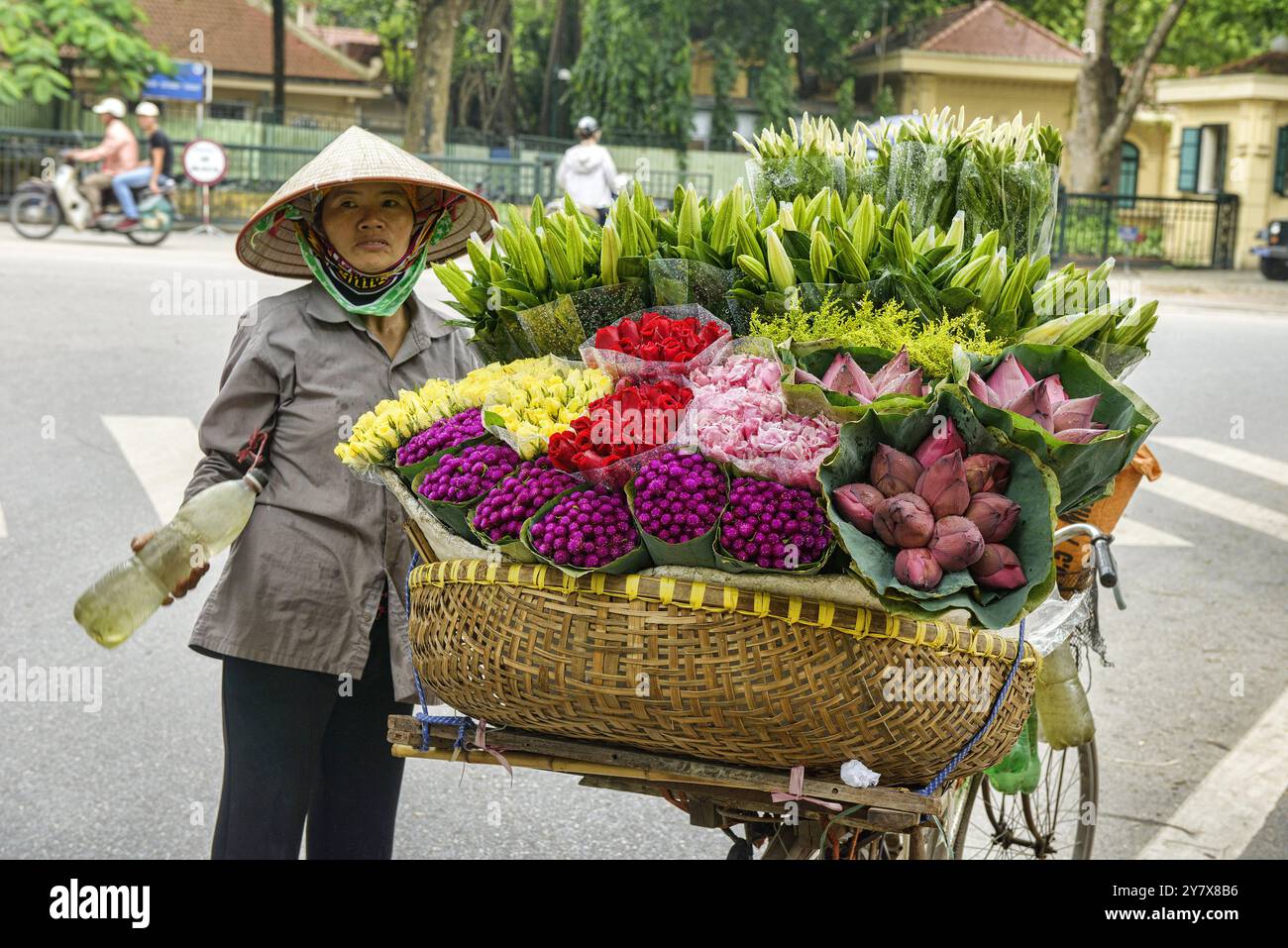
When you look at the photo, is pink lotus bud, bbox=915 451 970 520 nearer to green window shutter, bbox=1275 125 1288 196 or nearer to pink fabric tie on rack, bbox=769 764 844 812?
pink fabric tie on rack, bbox=769 764 844 812

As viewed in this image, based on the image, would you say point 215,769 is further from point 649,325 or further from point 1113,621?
point 1113,621

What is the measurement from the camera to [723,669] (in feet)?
6.50

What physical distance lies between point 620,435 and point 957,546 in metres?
0.51

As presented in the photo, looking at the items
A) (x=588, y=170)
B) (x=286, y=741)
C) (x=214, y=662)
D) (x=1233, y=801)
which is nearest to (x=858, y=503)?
(x=286, y=741)

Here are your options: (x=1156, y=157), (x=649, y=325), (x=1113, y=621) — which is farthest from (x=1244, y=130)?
(x=649, y=325)

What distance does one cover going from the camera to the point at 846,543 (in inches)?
73.6

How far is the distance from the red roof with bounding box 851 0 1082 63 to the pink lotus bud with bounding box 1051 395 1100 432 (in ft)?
112

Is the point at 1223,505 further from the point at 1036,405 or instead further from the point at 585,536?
the point at 585,536

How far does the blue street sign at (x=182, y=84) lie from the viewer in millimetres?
24703

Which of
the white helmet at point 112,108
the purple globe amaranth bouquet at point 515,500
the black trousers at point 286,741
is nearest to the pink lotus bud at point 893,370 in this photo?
the purple globe amaranth bouquet at point 515,500

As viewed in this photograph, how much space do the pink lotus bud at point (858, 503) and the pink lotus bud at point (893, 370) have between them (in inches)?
8.2

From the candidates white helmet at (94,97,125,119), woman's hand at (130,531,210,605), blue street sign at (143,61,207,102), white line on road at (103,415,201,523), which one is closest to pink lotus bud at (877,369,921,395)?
woman's hand at (130,531,210,605)

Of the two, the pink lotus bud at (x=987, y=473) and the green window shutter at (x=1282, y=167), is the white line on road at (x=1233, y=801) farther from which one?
the green window shutter at (x=1282, y=167)
